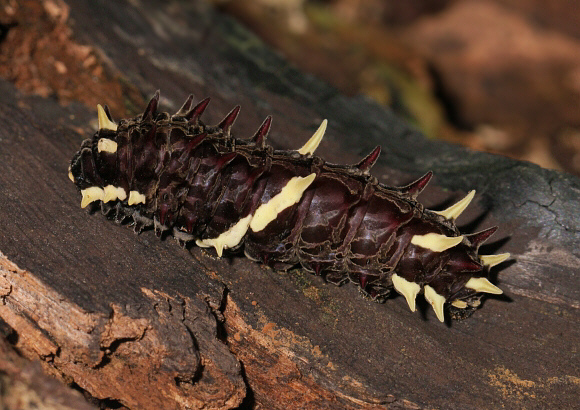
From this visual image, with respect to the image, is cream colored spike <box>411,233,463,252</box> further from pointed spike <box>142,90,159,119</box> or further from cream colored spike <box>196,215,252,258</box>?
pointed spike <box>142,90,159,119</box>

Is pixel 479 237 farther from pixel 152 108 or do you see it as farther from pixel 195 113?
pixel 152 108

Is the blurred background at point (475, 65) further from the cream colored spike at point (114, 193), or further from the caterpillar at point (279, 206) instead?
the cream colored spike at point (114, 193)

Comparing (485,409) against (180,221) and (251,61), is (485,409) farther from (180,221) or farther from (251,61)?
(251,61)

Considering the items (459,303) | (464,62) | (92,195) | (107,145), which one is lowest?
(92,195)

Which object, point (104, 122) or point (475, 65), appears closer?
point (104, 122)

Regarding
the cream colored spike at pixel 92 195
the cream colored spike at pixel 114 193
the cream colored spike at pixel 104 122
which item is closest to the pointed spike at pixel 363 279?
the cream colored spike at pixel 114 193

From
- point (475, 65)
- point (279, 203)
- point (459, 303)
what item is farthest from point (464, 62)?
point (279, 203)

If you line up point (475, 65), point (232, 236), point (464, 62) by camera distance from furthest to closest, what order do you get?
point (464, 62) < point (475, 65) < point (232, 236)
